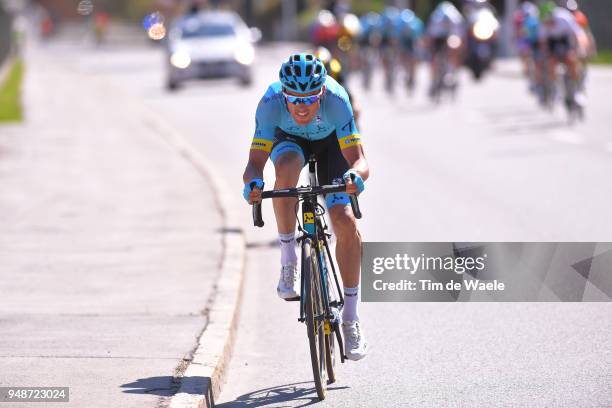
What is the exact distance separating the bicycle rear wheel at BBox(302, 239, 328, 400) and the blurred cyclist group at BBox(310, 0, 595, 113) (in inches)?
364

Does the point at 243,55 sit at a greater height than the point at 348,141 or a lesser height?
lesser

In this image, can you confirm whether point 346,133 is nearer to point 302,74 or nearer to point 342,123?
point 342,123

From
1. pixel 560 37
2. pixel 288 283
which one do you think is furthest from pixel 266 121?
pixel 560 37

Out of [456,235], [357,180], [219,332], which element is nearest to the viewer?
[357,180]

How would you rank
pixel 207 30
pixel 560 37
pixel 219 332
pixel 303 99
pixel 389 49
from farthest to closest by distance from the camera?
pixel 207 30
pixel 389 49
pixel 560 37
pixel 219 332
pixel 303 99

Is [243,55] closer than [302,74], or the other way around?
[302,74]

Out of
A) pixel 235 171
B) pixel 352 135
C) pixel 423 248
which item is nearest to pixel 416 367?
pixel 352 135

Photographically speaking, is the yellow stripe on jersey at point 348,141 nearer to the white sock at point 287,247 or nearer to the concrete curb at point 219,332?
the white sock at point 287,247

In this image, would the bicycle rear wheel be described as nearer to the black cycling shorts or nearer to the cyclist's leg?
the cyclist's leg

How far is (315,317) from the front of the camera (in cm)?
722

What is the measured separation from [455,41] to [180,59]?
26.9ft

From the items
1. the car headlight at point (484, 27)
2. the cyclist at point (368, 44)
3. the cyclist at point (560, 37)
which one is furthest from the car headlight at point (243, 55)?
the cyclist at point (560, 37)

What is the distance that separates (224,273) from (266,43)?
6976cm

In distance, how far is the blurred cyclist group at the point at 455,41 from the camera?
66.3ft
